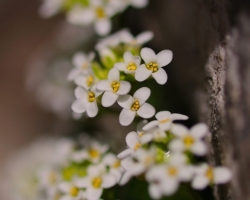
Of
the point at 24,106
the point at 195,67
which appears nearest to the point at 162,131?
the point at 195,67

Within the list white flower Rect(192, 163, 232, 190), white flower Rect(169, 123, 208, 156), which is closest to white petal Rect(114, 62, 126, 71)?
white flower Rect(169, 123, 208, 156)

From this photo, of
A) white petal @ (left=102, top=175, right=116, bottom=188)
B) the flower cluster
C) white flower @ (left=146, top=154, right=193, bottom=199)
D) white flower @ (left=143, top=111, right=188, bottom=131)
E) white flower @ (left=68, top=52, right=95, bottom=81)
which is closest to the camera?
white flower @ (left=146, top=154, right=193, bottom=199)

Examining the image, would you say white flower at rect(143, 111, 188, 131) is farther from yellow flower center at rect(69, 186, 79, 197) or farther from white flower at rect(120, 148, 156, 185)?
yellow flower center at rect(69, 186, 79, 197)

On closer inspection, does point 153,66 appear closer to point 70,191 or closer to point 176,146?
point 176,146

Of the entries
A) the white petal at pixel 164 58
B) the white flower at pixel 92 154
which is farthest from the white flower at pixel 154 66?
the white flower at pixel 92 154

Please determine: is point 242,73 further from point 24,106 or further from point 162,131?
point 24,106

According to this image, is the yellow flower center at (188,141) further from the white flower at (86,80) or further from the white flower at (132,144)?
the white flower at (86,80)

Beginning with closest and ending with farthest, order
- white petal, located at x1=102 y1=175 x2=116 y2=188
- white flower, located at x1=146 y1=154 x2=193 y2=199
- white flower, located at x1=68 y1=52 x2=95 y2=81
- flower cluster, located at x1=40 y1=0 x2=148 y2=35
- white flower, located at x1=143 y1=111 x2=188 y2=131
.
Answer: white flower, located at x1=146 y1=154 x2=193 y2=199, white flower, located at x1=143 y1=111 x2=188 y2=131, white petal, located at x1=102 y1=175 x2=116 y2=188, white flower, located at x1=68 y1=52 x2=95 y2=81, flower cluster, located at x1=40 y1=0 x2=148 y2=35
